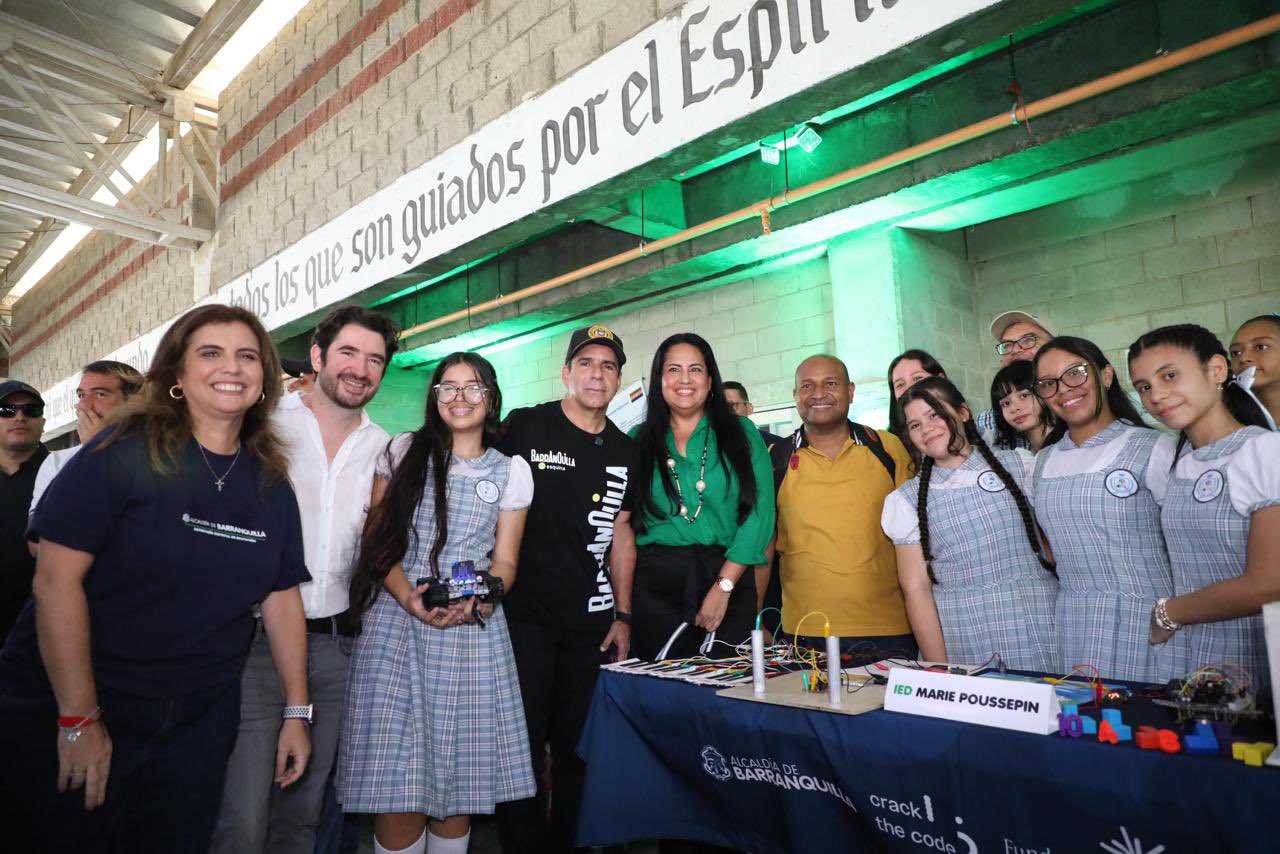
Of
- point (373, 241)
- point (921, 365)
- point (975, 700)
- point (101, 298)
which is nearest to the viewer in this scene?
point (975, 700)

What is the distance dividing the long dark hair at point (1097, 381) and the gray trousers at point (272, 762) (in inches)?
77.0

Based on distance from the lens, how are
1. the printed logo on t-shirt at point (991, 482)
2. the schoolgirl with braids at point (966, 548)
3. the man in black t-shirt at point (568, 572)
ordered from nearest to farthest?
the schoolgirl with braids at point (966, 548) < the printed logo on t-shirt at point (991, 482) < the man in black t-shirt at point (568, 572)

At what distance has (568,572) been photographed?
89.1 inches

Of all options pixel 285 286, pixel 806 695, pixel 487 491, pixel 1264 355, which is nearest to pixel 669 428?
pixel 487 491

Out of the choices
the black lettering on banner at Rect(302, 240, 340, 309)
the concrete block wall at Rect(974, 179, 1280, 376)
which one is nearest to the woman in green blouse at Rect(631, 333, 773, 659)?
the black lettering on banner at Rect(302, 240, 340, 309)

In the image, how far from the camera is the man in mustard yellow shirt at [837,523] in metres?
2.35

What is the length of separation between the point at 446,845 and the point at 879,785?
1096 mm

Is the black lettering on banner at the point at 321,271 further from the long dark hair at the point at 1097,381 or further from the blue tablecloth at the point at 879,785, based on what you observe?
the long dark hair at the point at 1097,381

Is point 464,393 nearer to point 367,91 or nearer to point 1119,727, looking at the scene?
point 1119,727

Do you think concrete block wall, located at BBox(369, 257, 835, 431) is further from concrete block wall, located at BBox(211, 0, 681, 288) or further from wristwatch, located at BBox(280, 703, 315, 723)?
wristwatch, located at BBox(280, 703, 315, 723)

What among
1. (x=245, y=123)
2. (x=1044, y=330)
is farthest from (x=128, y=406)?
(x=245, y=123)

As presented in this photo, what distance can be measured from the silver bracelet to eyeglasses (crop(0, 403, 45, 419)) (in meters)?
3.56

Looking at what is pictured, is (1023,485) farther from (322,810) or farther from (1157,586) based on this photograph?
(322,810)

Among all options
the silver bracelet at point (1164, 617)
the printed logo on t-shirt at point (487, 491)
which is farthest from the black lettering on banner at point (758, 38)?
the silver bracelet at point (1164, 617)
